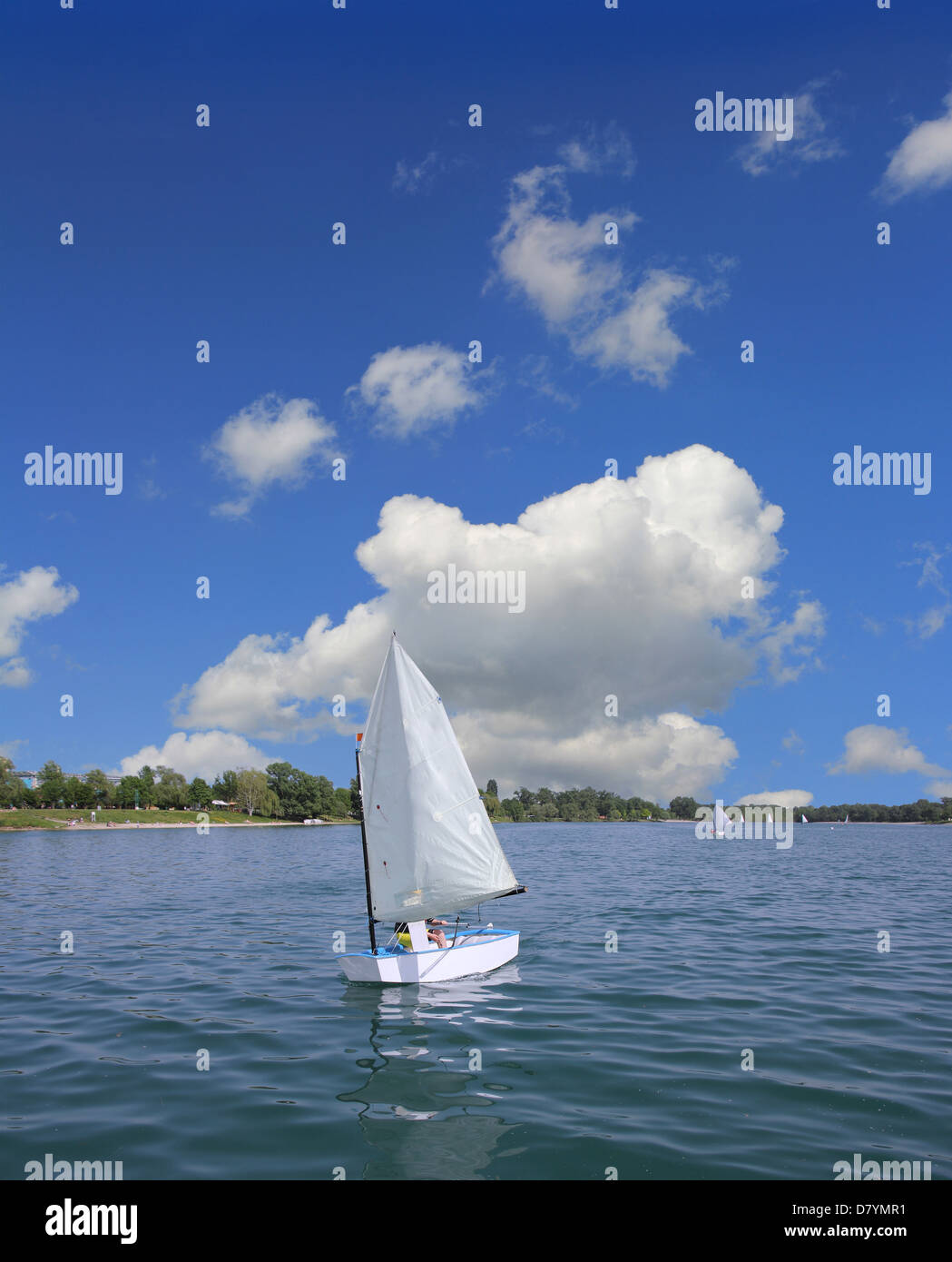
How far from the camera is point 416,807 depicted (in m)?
25.2

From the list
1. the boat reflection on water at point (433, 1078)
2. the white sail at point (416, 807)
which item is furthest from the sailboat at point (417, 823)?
the boat reflection on water at point (433, 1078)

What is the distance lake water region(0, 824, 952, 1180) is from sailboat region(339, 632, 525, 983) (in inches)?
75.2

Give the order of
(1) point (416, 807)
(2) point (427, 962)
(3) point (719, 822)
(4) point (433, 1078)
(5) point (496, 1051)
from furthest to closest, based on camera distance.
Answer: (3) point (719, 822)
(1) point (416, 807)
(2) point (427, 962)
(5) point (496, 1051)
(4) point (433, 1078)

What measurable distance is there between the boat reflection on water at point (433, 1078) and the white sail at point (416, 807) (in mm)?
2743

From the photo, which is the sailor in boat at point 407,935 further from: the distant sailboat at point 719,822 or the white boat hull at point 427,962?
the distant sailboat at point 719,822

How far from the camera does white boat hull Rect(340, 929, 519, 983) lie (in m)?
23.8

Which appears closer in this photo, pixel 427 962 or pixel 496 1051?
pixel 496 1051

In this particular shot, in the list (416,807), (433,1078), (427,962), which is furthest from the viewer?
(416,807)

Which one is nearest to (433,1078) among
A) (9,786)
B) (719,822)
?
(719,822)

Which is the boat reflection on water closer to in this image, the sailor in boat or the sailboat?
A: the sailor in boat

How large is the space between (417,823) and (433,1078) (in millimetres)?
9410

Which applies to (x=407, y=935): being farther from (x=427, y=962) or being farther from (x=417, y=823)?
(x=417, y=823)
